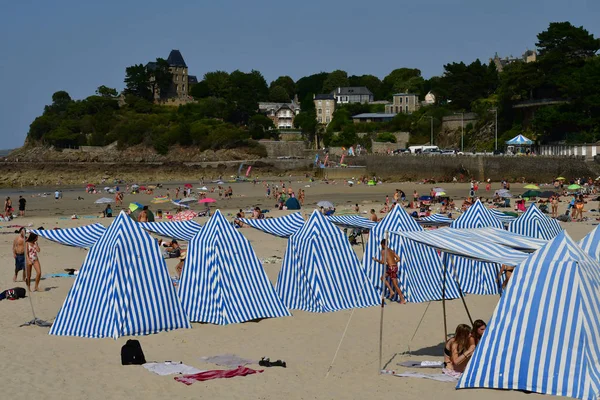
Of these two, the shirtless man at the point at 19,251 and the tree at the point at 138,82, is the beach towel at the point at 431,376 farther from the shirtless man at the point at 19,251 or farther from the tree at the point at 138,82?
the tree at the point at 138,82

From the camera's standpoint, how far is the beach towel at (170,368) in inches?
349

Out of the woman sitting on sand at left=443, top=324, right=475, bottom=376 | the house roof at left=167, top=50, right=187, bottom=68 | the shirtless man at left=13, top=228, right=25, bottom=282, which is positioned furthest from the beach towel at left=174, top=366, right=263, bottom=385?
the house roof at left=167, top=50, right=187, bottom=68

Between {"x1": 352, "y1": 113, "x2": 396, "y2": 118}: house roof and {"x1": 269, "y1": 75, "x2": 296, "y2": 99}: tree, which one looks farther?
{"x1": 269, "y1": 75, "x2": 296, "y2": 99}: tree

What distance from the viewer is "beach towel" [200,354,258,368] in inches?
367

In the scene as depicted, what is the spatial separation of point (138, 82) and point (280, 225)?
301 ft

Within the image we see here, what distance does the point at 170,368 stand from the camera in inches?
355

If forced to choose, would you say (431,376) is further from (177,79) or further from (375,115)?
(177,79)

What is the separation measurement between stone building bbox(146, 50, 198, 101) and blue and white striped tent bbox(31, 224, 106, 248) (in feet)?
308

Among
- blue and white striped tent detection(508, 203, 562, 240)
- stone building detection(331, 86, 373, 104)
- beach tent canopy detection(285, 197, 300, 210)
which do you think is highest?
stone building detection(331, 86, 373, 104)

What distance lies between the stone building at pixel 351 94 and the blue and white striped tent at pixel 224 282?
322 ft

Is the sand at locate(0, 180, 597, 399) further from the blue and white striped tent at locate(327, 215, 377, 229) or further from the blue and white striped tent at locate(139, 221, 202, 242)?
the blue and white striped tent at locate(139, 221, 202, 242)

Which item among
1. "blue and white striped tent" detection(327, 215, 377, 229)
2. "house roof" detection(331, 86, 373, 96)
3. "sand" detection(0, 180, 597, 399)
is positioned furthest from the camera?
"house roof" detection(331, 86, 373, 96)

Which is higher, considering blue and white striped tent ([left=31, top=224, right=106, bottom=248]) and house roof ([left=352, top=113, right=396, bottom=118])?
house roof ([left=352, top=113, right=396, bottom=118])

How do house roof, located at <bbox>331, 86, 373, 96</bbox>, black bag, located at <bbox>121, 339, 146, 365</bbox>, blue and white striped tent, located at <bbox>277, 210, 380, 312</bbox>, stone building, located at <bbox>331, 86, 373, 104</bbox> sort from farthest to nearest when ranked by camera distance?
house roof, located at <bbox>331, 86, 373, 96</bbox>, stone building, located at <bbox>331, 86, 373, 104</bbox>, blue and white striped tent, located at <bbox>277, 210, 380, 312</bbox>, black bag, located at <bbox>121, 339, 146, 365</bbox>
